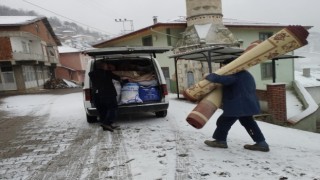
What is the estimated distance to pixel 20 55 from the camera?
28750mm

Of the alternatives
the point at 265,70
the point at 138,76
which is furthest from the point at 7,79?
the point at 138,76

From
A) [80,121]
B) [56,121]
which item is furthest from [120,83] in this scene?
[56,121]

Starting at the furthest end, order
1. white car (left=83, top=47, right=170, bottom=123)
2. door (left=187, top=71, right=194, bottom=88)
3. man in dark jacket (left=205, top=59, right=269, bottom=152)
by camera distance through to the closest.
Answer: door (left=187, top=71, right=194, bottom=88)
white car (left=83, top=47, right=170, bottom=123)
man in dark jacket (left=205, top=59, right=269, bottom=152)

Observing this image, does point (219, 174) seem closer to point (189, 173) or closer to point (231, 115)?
point (189, 173)

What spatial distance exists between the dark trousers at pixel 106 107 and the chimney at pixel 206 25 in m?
15.4

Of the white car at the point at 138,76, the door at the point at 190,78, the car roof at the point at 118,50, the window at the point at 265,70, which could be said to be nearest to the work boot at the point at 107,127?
→ the white car at the point at 138,76

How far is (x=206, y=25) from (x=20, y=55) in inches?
713

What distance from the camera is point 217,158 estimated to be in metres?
4.47

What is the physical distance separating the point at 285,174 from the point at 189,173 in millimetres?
1218

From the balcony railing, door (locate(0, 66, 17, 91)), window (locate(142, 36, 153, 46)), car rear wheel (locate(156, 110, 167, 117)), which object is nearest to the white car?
car rear wheel (locate(156, 110, 167, 117))

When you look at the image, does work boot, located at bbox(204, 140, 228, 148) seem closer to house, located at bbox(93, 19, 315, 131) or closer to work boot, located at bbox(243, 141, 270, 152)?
work boot, located at bbox(243, 141, 270, 152)

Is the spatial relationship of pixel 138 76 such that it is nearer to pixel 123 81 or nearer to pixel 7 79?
pixel 123 81

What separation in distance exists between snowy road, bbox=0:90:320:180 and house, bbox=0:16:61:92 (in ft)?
78.2

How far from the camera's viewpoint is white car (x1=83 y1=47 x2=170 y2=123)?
7.00 meters
